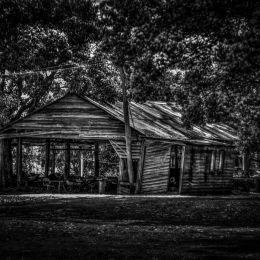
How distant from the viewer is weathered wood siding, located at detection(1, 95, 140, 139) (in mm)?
31438

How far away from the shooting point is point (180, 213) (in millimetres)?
20047

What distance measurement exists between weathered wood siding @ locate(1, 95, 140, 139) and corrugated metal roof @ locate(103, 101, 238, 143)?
0.93 metres

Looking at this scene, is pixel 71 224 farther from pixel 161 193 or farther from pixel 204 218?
pixel 161 193

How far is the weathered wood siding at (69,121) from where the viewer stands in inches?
1238

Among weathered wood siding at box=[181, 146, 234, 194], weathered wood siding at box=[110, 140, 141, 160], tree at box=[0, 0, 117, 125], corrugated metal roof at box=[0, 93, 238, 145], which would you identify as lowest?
weathered wood siding at box=[181, 146, 234, 194]

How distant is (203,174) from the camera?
111 feet

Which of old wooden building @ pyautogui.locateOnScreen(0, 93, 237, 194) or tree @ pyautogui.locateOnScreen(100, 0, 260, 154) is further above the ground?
tree @ pyautogui.locateOnScreen(100, 0, 260, 154)

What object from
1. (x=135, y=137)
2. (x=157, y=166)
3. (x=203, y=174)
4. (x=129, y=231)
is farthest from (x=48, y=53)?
(x=129, y=231)

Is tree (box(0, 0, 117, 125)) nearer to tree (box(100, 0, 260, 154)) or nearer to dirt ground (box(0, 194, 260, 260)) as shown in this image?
tree (box(100, 0, 260, 154))

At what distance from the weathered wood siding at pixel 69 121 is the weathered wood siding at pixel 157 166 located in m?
2.41

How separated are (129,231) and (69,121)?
749 inches

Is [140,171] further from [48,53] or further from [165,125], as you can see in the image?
[48,53]

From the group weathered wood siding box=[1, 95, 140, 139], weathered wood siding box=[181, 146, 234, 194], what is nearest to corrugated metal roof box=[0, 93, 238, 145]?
weathered wood siding box=[1, 95, 140, 139]

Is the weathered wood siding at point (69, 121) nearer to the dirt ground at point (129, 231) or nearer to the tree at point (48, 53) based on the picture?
the tree at point (48, 53)
